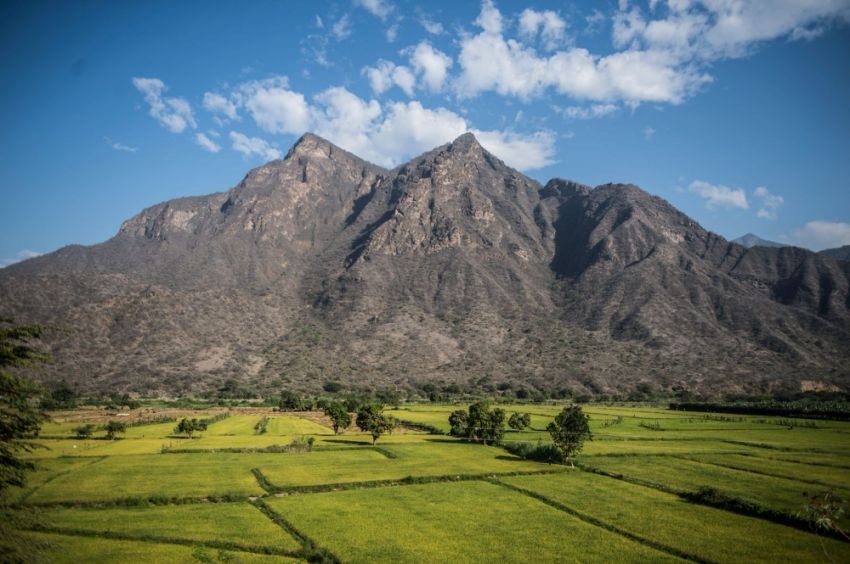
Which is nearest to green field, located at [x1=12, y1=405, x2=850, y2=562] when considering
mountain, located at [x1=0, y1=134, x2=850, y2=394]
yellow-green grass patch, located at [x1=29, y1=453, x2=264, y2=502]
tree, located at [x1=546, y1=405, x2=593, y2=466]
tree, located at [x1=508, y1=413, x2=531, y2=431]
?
yellow-green grass patch, located at [x1=29, y1=453, x2=264, y2=502]

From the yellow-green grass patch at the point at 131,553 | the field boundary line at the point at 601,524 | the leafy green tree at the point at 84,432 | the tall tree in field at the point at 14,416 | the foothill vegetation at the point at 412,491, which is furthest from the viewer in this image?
the leafy green tree at the point at 84,432

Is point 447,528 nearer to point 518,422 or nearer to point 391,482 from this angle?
point 391,482

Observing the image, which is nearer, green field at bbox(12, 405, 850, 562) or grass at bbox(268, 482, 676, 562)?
grass at bbox(268, 482, 676, 562)

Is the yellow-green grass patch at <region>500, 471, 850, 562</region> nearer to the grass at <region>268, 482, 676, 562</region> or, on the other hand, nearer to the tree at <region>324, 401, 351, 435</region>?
the grass at <region>268, 482, 676, 562</region>

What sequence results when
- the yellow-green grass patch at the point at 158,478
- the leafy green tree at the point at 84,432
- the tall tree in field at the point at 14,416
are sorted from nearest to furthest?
the tall tree in field at the point at 14,416
the yellow-green grass patch at the point at 158,478
the leafy green tree at the point at 84,432

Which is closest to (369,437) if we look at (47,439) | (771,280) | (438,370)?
(47,439)

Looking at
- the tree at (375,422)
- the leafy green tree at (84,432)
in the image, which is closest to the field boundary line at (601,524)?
the tree at (375,422)

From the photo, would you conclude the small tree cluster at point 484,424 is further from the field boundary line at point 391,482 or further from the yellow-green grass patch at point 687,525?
the yellow-green grass patch at point 687,525
